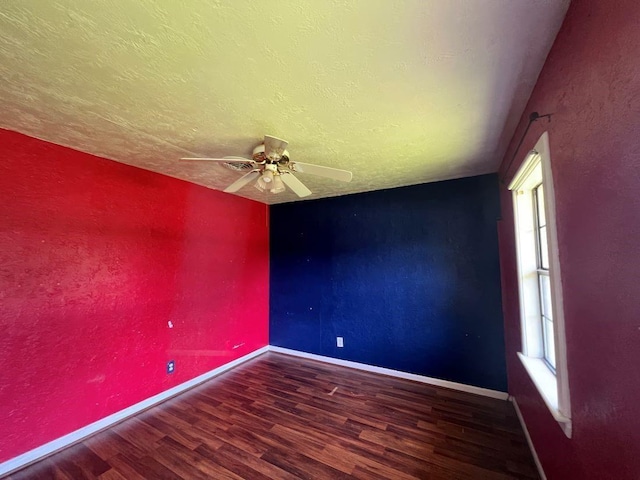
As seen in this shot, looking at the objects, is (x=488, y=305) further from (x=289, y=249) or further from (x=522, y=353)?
(x=289, y=249)

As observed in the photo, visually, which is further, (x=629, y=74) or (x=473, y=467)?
(x=473, y=467)

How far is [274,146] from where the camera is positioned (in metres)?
1.53

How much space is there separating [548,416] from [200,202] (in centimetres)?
340

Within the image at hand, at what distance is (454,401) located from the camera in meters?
2.35

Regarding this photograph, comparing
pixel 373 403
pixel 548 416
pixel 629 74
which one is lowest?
pixel 373 403

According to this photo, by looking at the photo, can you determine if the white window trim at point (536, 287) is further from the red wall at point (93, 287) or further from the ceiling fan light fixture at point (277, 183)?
the red wall at point (93, 287)

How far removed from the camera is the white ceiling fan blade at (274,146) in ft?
4.79

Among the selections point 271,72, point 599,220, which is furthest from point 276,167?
point 599,220

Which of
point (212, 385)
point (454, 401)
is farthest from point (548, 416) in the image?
point (212, 385)

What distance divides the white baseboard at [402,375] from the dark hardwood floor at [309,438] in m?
0.08

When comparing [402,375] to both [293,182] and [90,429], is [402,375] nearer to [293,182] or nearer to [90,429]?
[293,182]

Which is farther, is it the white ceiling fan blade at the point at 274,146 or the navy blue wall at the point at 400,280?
the navy blue wall at the point at 400,280

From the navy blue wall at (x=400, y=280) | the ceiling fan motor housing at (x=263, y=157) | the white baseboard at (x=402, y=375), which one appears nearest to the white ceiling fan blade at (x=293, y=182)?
the ceiling fan motor housing at (x=263, y=157)

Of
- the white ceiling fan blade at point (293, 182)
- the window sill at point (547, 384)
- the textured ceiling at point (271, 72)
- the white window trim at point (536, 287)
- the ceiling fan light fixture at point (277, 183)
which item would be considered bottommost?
the window sill at point (547, 384)
